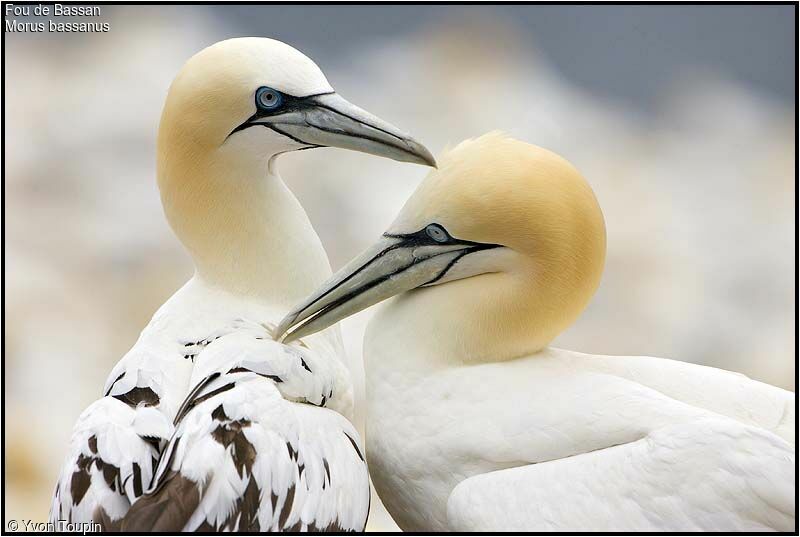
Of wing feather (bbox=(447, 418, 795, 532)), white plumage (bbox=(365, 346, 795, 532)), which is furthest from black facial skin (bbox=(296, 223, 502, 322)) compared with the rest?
wing feather (bbox=(447, 418, 795, 532))

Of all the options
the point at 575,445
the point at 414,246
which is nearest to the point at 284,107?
the point at 414,246

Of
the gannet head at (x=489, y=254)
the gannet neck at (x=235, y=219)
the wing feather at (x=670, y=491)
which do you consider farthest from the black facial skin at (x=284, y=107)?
the wing feather at (x=670, y=491)

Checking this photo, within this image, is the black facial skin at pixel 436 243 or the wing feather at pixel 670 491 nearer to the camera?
the wing feather at pixel 670 491

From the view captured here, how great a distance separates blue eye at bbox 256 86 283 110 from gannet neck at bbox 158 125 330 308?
0.16 m

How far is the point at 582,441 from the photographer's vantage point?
8.73 feet

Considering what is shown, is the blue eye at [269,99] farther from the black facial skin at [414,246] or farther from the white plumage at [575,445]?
the white plumage at [575,445]

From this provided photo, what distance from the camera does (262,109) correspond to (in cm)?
298

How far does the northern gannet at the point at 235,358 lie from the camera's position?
2471mm

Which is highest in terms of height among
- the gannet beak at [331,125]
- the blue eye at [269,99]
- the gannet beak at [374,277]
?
the blue eye at [269,99]

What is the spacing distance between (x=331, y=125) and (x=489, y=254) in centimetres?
57

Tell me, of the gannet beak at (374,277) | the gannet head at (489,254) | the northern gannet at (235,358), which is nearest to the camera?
the northern gannet at (235,358)

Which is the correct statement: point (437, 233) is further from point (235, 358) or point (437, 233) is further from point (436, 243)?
point (235, 358)

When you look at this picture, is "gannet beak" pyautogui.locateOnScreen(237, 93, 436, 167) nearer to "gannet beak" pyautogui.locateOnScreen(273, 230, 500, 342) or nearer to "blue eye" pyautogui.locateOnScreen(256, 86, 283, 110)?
"blue eye" pyautogui.locateOnScreen(256, 86, 283, 110)

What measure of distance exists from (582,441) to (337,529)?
2.11 feet
